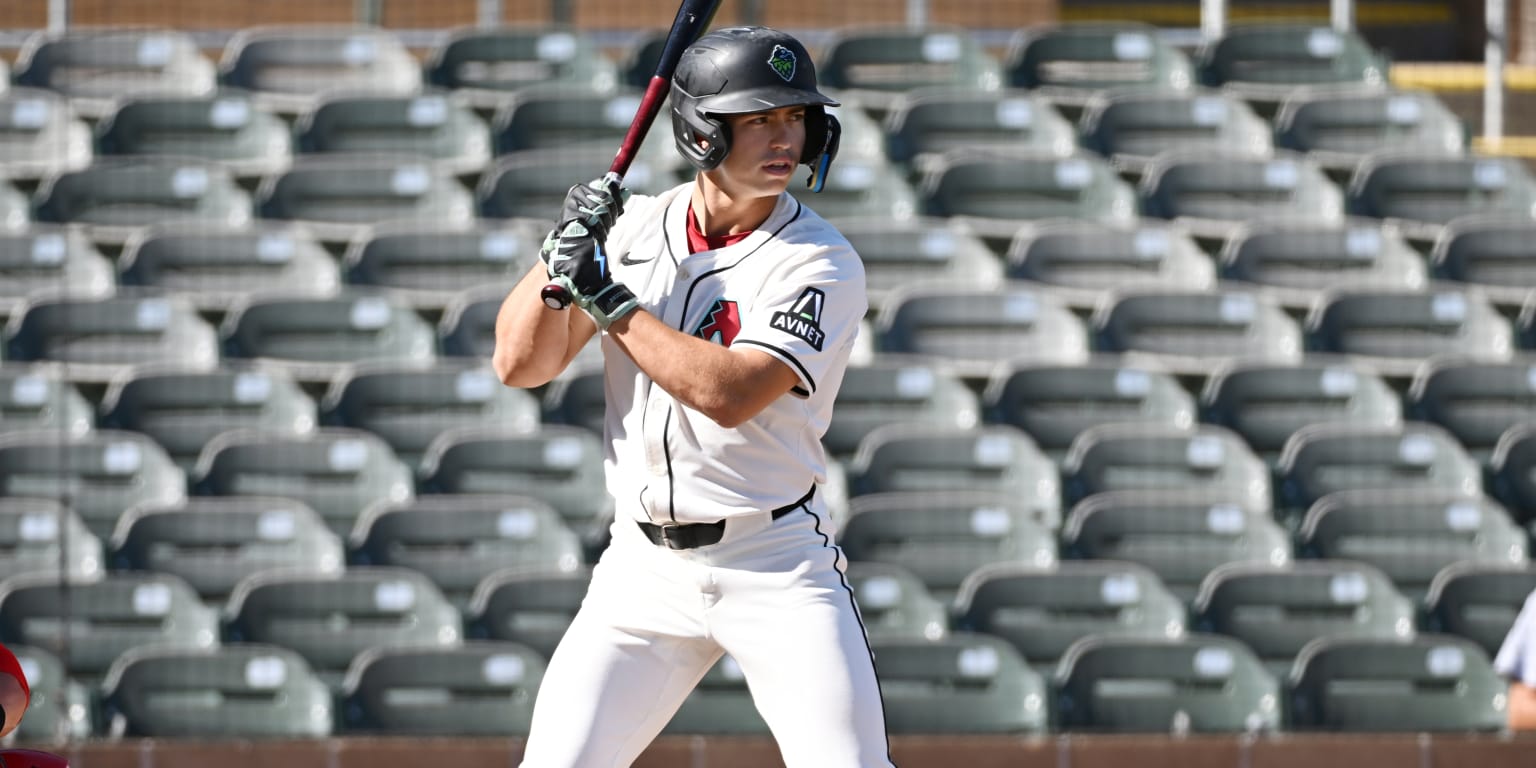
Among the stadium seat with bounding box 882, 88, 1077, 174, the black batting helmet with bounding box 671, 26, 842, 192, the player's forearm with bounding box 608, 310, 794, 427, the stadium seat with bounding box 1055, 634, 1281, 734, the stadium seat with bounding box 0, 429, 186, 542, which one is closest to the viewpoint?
the player's forearm with bounding box 608, 310, 794, 427

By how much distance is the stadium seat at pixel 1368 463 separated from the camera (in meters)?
6.32

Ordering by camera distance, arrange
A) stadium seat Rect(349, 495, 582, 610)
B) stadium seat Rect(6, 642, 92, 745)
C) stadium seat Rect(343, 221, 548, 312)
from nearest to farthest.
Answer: stadium seat Rect(6, 642, 92, 745) → stadium seat Rect(349, 495, 582, 610) → stadium seat Rect(343, 221, 548, 312)

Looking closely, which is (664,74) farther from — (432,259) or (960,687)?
(432,259)

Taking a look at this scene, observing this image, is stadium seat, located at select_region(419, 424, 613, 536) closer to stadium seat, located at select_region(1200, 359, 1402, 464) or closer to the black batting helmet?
stadium seat, located at select_region(1200, 359, 1402, 464)

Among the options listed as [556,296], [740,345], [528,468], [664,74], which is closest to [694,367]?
[740,345]

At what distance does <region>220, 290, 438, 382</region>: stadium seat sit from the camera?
6.73 m

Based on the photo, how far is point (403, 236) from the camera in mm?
7125

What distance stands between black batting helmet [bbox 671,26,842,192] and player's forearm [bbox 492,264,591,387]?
0.99 feet

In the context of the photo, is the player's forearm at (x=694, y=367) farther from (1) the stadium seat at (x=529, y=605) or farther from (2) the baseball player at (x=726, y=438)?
(1) the stadium seat at (x=529, y=605)

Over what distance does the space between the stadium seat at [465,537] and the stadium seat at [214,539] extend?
157 mm

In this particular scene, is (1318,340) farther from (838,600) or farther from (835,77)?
(838,600)

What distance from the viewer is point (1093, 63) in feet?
27.6

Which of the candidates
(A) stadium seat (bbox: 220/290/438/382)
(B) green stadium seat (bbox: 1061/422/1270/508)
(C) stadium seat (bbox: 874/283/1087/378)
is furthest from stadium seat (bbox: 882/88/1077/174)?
(A) stadium seat (bbox: 220/290/438/382)

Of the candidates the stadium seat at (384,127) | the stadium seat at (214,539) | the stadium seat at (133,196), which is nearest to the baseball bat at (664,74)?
the stadium seat at (214,539)
